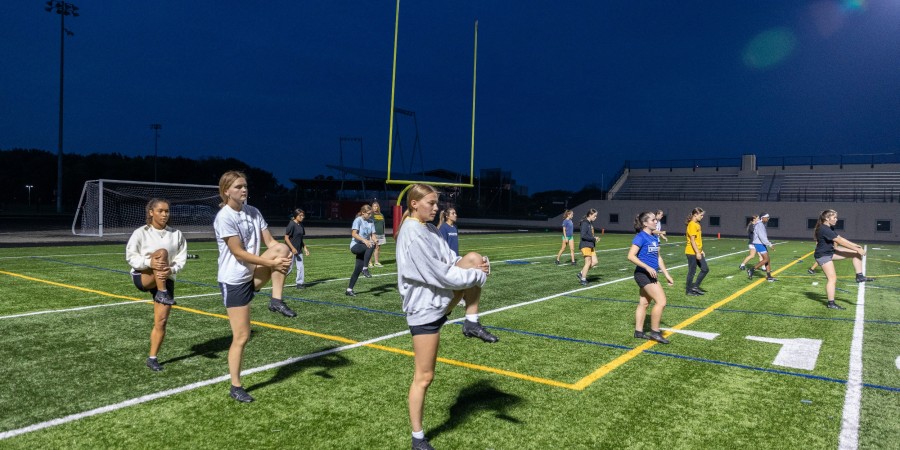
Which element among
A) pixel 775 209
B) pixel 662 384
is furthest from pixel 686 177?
pixel 662 384

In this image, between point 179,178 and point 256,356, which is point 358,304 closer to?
point 256,356

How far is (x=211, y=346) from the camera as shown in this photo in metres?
6.90

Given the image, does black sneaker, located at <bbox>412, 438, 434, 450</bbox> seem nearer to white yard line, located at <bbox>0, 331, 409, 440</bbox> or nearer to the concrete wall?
white yard line, located at <bbox>0, 331, 409, 440</bbox>

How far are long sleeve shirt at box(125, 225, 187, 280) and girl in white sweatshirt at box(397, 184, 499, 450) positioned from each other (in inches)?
Result: 121

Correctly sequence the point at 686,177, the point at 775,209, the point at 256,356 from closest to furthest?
the point at 256,356
the point at 775,209
the point at 686,177

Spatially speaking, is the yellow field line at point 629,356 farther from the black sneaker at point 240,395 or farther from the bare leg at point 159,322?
the bare leg at point 159,322

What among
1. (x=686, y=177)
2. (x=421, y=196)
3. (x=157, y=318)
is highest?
(x=686, y=177)

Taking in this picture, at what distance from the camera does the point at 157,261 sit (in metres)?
5.43

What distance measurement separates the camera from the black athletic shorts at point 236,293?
4.68 metres

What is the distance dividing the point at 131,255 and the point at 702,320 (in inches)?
331

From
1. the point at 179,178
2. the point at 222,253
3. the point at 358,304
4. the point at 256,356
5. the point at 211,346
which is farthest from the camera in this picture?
the point at 179,178

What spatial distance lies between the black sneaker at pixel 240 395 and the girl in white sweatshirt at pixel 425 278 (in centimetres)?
187

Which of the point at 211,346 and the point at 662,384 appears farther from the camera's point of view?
the point at 211,346

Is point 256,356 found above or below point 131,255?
below
